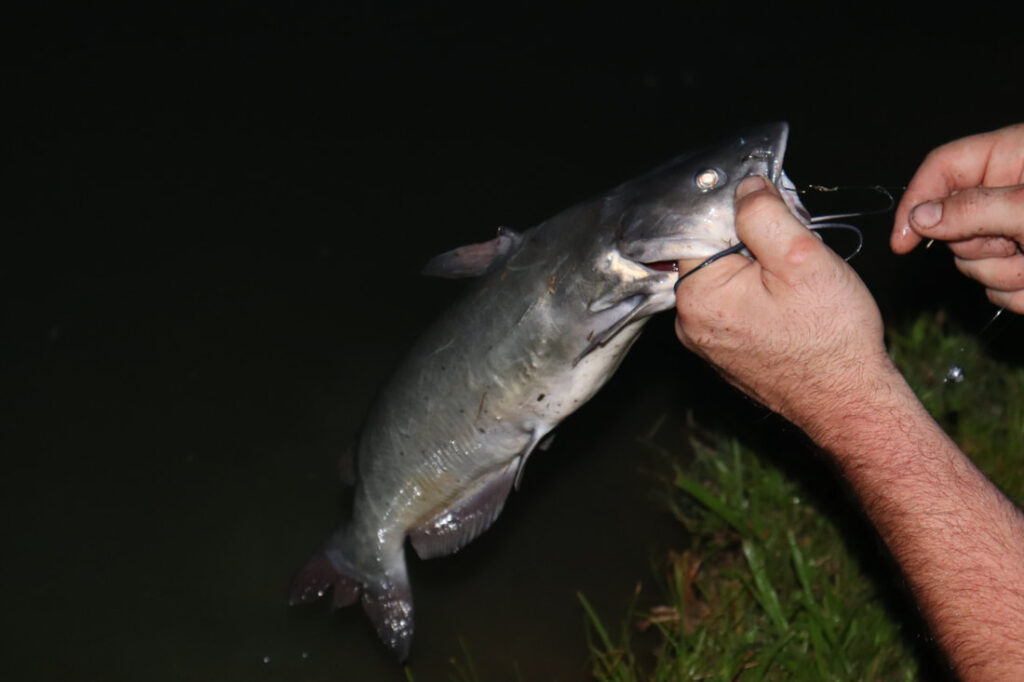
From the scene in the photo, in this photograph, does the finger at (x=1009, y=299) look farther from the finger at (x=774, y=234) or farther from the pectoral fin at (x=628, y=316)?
the pectoral fin at (x=628, y=316)

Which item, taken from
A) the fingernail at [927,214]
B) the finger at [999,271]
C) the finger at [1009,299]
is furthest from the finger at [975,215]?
the finger at [1009,299]

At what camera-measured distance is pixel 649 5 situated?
9.45 metres

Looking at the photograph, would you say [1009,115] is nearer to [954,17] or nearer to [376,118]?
[954,17]

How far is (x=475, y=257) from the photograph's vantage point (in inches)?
122

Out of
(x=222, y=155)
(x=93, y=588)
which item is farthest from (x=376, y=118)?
(x=93, y=588)

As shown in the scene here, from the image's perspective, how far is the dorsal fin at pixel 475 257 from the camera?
3.09m

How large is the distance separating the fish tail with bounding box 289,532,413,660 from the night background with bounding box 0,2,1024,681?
759 mm

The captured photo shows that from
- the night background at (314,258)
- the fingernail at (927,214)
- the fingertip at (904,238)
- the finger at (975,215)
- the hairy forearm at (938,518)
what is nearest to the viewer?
the hairy forearm at (938,518)

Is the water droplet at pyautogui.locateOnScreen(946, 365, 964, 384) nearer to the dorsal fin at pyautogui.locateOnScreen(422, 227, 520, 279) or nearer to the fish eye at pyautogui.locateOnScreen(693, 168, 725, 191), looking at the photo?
the fish eye at pyautogui.locateOnScreen(693, 168, 725, 191)

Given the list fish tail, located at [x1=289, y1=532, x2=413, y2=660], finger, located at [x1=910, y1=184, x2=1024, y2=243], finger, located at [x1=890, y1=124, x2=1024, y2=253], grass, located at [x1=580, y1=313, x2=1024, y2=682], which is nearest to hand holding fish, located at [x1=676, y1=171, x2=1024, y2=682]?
finger, located at [x1=910, y1=184, x2=1024, y2=243]

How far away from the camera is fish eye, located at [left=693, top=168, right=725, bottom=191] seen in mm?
2603

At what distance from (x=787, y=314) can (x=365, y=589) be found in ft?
6.29

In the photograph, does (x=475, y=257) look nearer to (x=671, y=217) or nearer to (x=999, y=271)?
(x=671, y=217)

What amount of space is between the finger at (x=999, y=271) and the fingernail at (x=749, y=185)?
0.81 m
